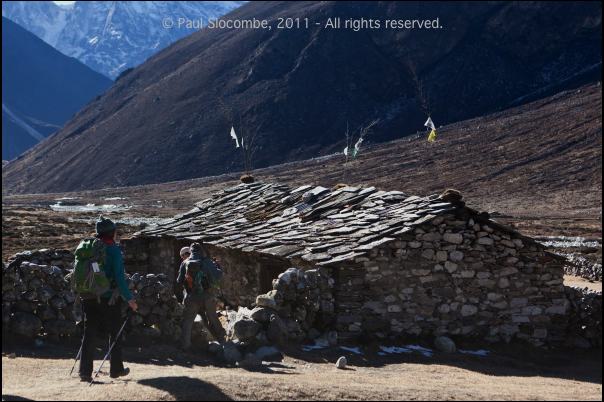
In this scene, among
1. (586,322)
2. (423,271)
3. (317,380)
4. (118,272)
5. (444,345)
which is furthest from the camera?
(586,322)

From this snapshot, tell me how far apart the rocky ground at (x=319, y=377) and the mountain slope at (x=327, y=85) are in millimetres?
84283

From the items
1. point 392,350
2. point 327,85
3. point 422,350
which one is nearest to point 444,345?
point 422,350

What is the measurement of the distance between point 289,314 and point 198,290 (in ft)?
5.57

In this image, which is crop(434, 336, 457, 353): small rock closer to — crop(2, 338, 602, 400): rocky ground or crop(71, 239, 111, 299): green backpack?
crop(2, 338, 602, 400): rocky ground

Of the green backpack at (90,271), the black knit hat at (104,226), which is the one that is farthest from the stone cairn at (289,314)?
the black knit hat at (104,226)

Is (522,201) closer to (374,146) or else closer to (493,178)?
(493,178)

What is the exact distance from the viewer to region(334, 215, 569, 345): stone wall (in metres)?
13.0

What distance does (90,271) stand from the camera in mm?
8797

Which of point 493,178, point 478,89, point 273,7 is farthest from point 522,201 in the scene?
point 273,7

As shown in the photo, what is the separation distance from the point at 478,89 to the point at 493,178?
3404 cm

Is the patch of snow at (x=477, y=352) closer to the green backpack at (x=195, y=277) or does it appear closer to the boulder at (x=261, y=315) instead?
the boulder at (x=261, y=315)

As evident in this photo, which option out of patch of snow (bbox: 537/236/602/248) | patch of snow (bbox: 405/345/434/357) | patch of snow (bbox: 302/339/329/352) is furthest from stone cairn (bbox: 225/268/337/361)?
patch of snow (bbox: 537/236/602/248)

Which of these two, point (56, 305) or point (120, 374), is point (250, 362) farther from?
point (56, 305)

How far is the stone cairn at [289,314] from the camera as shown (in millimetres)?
11258
